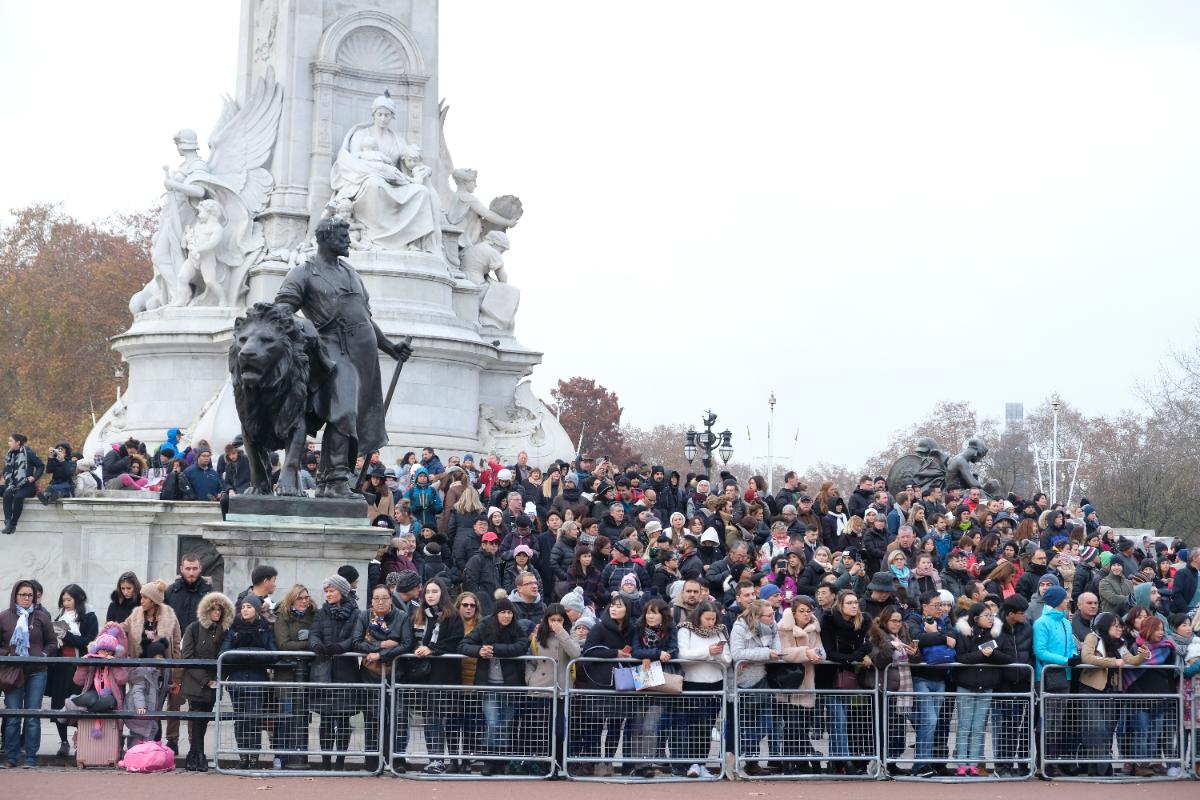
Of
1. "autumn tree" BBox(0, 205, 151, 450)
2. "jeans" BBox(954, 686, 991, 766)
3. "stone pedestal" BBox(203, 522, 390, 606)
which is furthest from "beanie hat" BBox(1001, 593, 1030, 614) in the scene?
"autumn tree" BBox(0, 205, 151, 450)

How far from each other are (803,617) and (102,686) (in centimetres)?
526

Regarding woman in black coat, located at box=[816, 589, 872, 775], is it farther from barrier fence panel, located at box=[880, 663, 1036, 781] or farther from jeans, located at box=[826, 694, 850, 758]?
barrier fence panel, located at box=[880, 663, 1036, 781]

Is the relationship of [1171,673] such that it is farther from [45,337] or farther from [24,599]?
[45,337]

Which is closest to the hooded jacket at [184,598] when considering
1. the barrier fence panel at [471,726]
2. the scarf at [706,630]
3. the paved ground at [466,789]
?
the paved ground at [466,789]

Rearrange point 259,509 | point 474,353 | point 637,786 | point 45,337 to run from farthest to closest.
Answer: point 45,337
point 474,353
point 259,509
point 637,786

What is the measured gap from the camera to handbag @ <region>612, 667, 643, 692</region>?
13523 mm

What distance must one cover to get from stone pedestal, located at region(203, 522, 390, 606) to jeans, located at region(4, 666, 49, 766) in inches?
61.3

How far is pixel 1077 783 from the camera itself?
46.8 ft

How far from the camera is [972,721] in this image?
560 inches

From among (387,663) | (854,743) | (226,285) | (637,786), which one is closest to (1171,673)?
(854,743)

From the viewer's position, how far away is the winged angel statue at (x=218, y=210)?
3150 centimetres

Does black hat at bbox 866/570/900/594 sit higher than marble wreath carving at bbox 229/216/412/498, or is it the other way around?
marble wreath carving at bbox 229/216/412/498

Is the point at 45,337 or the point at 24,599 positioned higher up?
the point at 45,337

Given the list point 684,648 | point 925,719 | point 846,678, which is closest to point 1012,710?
point 925,719
